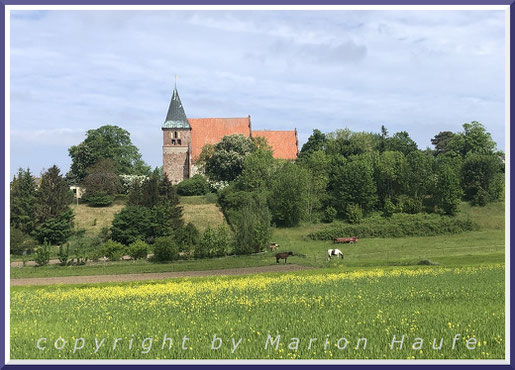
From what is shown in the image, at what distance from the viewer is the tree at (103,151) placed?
2594 inches

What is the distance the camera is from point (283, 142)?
8662 cm

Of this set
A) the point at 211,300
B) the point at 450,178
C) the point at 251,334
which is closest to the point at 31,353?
the point at 251,334

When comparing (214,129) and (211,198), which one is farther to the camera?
(214,129)

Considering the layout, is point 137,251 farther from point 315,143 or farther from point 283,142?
point 283,142

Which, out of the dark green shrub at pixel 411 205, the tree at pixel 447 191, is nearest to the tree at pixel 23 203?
the dark green shrub at pixel 411 205

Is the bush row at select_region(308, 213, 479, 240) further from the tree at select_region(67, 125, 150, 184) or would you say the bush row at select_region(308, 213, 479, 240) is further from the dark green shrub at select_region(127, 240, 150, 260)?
the tree at select_region(67, 125, 150, 184)

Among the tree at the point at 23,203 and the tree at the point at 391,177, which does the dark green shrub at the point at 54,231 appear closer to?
the tree at the point at 23,203

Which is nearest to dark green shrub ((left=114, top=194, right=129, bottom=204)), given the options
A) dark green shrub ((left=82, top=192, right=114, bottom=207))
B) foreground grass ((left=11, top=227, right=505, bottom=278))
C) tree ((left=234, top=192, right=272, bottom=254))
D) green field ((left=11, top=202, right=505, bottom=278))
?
dark green shrub ((left=82, top=192, right=114, bottom=207))

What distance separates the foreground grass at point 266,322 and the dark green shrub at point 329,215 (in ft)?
123

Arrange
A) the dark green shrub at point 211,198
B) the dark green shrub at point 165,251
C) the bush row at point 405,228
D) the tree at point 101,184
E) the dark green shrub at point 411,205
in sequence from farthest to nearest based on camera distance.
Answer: the dark green shrub at point 211,198
the tree at point 101,184
the dark green shrub at point 411,205
the bush row at point 405,228
the dark green shrub at point 165,251

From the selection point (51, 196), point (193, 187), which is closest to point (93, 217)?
point (51, 196)

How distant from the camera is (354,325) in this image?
10.2 metres

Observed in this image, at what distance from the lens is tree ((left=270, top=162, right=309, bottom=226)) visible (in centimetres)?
5300

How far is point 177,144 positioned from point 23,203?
39.3 m
